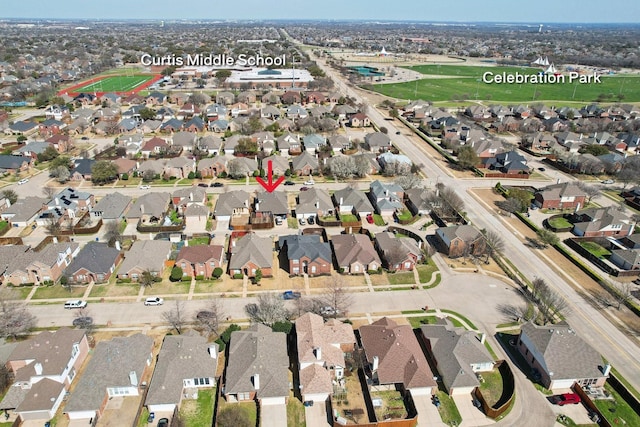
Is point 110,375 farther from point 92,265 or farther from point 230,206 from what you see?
point 230,206

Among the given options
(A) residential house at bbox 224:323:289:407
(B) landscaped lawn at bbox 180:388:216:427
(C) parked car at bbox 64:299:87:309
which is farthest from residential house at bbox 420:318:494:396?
(C) parked car at bbox 64:299:87:309

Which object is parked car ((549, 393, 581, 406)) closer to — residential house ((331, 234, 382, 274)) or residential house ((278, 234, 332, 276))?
residential house ((331, 234, 382, 274))

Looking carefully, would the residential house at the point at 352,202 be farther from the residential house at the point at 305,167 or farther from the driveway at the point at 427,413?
the driveway at the point at 427,413

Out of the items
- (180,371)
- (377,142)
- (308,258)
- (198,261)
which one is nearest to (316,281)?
(308,258)

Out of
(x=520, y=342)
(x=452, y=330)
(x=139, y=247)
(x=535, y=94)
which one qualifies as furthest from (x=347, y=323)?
(x=535, y=94)

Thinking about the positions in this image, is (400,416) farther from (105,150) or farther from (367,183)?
(105,150)

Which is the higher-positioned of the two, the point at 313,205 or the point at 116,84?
the point at 116,84
